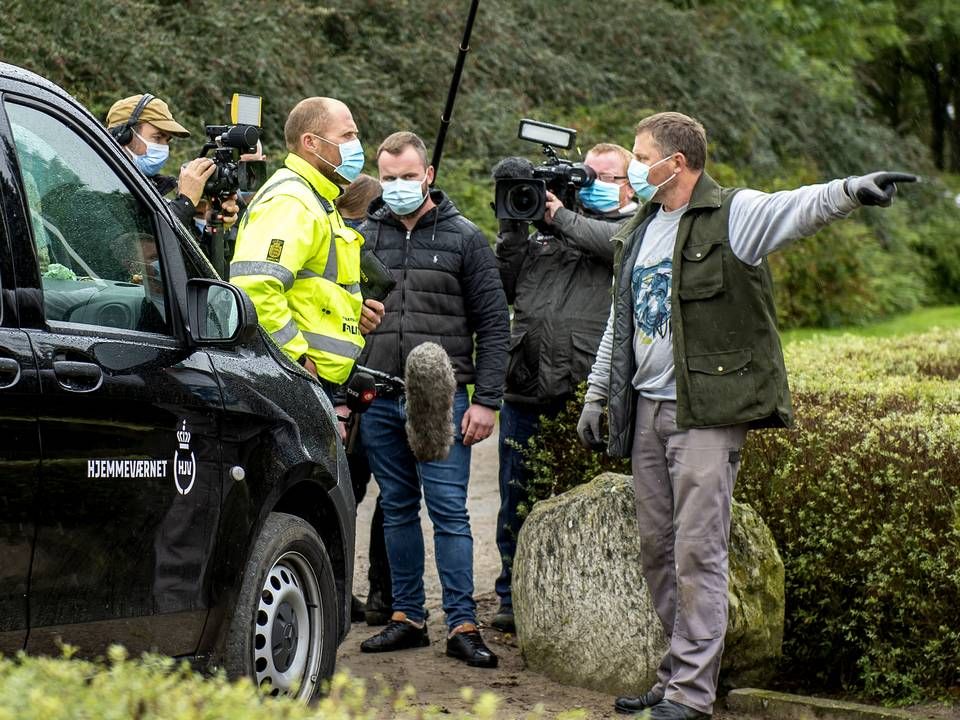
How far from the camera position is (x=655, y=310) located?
5133mm

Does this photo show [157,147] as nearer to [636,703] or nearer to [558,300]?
[558,300]

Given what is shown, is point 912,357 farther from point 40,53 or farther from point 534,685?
point 40,53

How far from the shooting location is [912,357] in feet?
28.8

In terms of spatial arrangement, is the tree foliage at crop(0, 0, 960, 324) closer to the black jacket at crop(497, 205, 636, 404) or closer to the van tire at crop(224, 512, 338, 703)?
the black jacket at crop(497, 205, 636, 404)

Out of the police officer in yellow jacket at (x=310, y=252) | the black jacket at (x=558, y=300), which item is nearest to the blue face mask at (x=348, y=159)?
the police officer in yellow jacket at (x=310, y=252)

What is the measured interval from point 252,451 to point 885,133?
2252cm

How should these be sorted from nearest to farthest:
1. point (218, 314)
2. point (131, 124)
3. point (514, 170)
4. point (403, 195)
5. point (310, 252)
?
point (218, 314) → point (310, 252) → point (131, 124) → point (403, 195) → point (514, 170)

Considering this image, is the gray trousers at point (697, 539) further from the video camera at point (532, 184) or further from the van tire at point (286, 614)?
the video camera at point (532, 184)

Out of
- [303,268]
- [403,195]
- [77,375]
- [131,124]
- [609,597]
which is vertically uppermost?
[131,124]

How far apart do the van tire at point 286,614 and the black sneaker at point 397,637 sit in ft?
5.39

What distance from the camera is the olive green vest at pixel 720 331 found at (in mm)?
4922

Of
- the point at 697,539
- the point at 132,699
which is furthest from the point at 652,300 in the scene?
the point at 132,699

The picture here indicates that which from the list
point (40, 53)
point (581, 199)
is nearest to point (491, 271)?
point (581, 199)

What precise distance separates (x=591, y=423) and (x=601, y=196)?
59.3 inches
